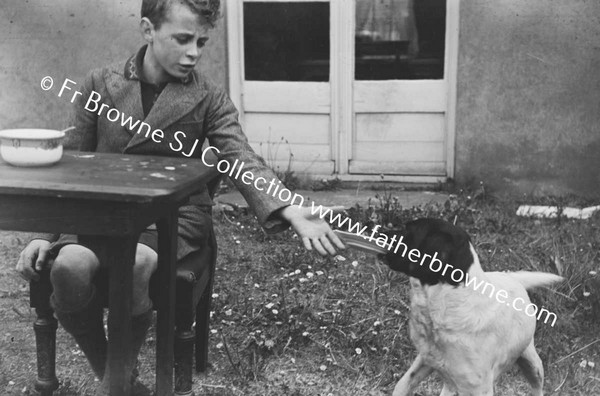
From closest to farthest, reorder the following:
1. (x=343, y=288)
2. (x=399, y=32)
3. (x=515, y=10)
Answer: (x=343, y=288)
(x=515, y=10)
(x=399, y=32)

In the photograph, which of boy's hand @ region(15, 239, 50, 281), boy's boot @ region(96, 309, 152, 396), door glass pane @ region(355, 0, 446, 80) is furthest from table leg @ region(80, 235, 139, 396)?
door glass pane @ region(355, 0, 446, 80)

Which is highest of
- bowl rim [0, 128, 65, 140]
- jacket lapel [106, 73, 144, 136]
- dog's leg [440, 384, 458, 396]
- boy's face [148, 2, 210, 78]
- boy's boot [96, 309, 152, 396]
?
boy's face [148, 2, 210, 78]

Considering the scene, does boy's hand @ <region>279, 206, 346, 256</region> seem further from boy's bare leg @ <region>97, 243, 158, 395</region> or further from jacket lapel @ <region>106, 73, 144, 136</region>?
jacket lapel @ <region>106, 73, 144, 136</region>

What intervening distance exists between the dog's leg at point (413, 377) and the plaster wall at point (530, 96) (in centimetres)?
393

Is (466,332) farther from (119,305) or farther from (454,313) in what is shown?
(119,305)

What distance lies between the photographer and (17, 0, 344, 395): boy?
3359 millimetres

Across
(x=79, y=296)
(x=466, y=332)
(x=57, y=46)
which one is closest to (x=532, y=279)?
(x=466, y=332)

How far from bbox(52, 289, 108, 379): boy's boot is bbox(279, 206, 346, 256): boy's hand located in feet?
2.69

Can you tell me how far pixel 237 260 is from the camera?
219 inches

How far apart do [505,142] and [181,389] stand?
4.37m

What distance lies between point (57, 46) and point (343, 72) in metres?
2.41

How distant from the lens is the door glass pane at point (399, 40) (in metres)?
7.34

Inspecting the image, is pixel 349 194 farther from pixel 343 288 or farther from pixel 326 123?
pixel 343 288

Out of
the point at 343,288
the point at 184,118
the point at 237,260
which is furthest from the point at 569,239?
Answer: the point at 184,118
